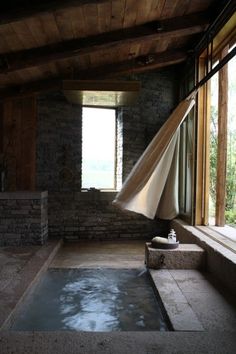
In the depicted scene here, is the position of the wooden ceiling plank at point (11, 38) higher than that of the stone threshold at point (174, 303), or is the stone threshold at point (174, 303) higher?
the wooden ceiling plank at point (11, 38)

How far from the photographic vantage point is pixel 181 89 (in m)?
6.23

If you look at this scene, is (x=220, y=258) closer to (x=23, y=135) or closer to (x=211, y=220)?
(x=211, y=220)

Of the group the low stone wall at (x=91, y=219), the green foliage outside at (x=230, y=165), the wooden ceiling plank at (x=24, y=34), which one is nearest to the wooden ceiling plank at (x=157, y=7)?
the wooden ceiling plank at (x=24, y=34)

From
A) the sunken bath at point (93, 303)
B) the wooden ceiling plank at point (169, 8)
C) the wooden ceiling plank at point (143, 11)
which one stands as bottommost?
the sunken bath at point (93, 303)

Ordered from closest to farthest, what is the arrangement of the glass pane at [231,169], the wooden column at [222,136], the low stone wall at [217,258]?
the low stone wall at [217,258] < the wooden column at [222,136] < the glass pane at [231,169]

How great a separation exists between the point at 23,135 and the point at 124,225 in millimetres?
2380

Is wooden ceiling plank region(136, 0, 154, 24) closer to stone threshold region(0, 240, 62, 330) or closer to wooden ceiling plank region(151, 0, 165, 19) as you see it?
wooden ceiling plank region(151, 0, 165, 19)

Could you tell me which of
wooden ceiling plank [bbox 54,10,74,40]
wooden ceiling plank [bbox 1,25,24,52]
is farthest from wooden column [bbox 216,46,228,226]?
wooden ceiling plank [bbox 1,25,24,52]

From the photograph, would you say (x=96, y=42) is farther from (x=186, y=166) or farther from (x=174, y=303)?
(x=174, y=303)

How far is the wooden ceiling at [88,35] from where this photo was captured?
134 inches

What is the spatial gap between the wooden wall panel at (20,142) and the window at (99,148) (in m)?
0.93

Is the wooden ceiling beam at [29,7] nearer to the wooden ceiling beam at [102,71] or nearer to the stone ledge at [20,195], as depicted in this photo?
the wooden ceiling beam at [102,71]

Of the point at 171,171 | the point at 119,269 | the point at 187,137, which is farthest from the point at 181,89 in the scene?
the point at 119,269

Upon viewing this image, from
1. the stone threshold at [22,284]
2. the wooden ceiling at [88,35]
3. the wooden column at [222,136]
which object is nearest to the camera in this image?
the stone threshold at [22,284]
